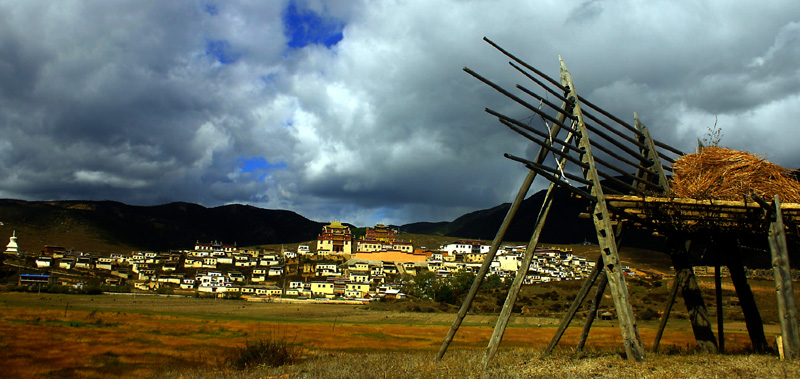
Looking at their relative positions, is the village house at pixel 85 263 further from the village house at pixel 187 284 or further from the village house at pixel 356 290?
the village house at pixel 356 290

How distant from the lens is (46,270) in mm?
95750


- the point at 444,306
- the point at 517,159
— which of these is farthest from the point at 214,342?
the point at 444,306

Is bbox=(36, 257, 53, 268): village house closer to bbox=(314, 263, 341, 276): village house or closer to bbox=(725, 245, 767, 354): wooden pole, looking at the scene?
bbox=(314, 263, 341, 276): village house

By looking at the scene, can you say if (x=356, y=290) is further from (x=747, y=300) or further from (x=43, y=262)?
(x=747, y=300)

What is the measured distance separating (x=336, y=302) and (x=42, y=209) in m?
185

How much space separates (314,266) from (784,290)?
368 feet

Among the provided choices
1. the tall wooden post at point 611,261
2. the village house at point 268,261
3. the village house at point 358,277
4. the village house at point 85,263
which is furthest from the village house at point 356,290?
the tall wooden post at point 611,261

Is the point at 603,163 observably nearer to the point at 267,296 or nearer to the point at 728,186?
the point at 728,186

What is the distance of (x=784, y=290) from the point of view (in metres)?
8.41

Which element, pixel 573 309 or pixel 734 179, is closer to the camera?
pixel 734 179

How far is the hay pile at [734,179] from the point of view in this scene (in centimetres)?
925

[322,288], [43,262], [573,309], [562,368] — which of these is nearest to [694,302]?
[573,309]

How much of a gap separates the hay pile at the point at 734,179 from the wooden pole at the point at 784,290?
0.69 m

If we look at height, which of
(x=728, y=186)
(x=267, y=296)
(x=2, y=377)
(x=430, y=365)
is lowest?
(x=267, y=296)
